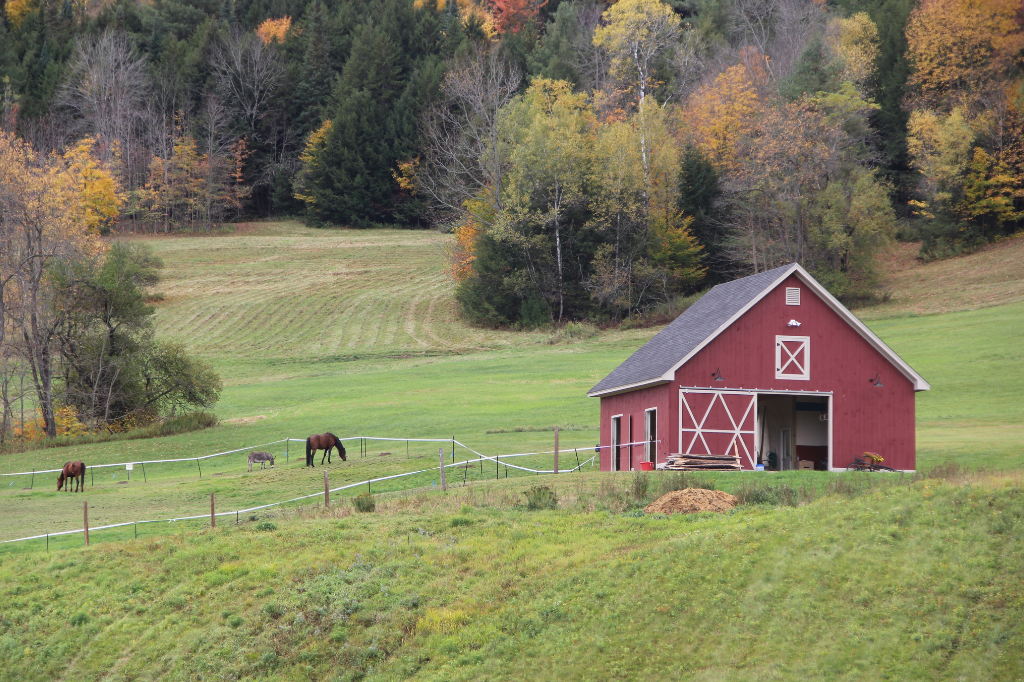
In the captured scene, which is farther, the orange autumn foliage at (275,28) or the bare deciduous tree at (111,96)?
the orange autumn foliage at (275,28)

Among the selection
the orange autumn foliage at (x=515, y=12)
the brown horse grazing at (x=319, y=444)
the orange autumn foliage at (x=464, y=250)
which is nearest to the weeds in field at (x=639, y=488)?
the brown horse grazing at (x=319, y=444)

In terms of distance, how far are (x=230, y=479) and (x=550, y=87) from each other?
5575 cm

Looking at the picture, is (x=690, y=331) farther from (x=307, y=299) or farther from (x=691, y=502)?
(x=307, y=299)

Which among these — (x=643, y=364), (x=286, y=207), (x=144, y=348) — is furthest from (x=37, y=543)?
(x=286, y=207)

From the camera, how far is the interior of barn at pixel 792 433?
33125 millimetres

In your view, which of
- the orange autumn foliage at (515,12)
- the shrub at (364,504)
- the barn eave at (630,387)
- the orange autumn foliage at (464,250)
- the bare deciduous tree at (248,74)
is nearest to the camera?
the shrub at (364,504)

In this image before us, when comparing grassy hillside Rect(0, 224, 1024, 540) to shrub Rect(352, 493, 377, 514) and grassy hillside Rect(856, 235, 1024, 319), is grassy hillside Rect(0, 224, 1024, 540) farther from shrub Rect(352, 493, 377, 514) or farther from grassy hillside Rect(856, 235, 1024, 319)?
shrub Rect(352, 493, 377, 514)

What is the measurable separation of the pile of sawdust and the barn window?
973 centimetres

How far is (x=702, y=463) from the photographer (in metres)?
27.7

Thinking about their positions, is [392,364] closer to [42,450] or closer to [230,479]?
[42,450]

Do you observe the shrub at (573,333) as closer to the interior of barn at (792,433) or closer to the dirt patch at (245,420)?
the dirt patch at (245,420)

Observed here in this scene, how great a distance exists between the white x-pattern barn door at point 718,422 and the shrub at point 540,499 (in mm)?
7563

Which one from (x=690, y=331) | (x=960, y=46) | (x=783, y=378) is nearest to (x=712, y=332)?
(x=690, y=331)

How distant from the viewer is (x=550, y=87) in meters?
80.0
